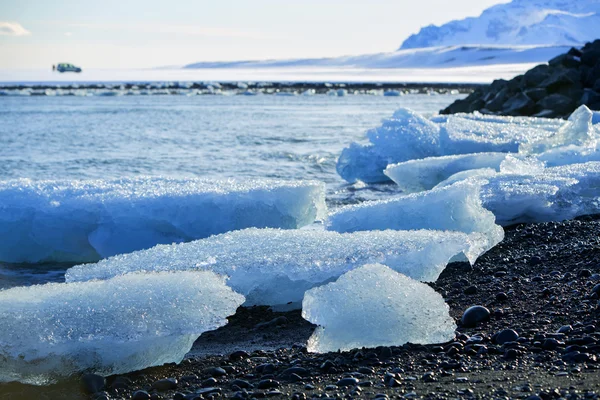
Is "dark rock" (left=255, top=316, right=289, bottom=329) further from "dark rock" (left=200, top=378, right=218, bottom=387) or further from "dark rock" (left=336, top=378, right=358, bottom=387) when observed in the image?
"dark rock" (left=336, top=378, right=358, bottom=387)

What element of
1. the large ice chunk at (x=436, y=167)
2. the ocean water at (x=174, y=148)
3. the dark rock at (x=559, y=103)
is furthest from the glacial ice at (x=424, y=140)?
the dark rock at (x=559, y=103)

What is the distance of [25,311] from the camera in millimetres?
3158

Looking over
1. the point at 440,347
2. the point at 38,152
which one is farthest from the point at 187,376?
the point at 38,152

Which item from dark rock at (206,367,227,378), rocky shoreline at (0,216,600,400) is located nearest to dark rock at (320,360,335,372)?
rocky shoreline at (0,216,600,400)

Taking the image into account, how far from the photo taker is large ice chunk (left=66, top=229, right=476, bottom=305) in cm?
396

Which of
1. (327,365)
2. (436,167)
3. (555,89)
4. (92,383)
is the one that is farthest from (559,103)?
(92,383)

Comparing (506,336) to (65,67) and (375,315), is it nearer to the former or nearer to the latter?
(375,315)

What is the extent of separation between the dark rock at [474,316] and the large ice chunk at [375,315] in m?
0.27

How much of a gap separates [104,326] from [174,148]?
1321cm

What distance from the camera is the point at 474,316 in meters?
3.51

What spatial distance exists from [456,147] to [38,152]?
915 cm

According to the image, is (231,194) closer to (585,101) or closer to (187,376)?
(187,376)

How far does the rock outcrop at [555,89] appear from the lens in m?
17.0

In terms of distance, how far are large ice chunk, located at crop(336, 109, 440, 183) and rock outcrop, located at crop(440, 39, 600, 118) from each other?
24.0 ft
